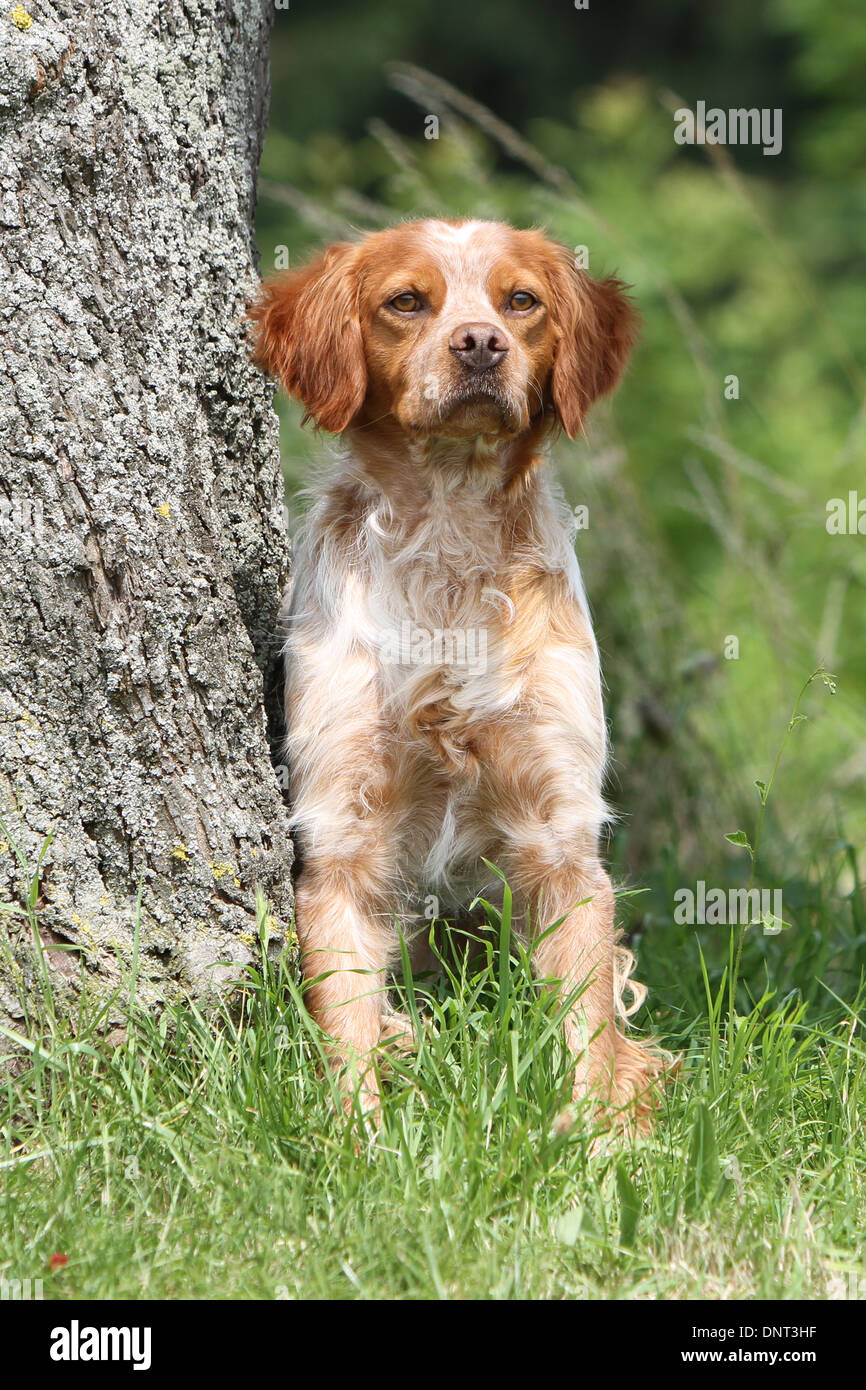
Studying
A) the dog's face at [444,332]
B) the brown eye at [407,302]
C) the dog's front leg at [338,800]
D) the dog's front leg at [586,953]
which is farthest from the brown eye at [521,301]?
the dog's front leg at [586,953]

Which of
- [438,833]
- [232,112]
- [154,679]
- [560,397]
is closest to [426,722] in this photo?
[438,833]

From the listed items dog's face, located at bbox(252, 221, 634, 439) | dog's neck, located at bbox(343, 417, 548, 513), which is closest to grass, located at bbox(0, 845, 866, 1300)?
dog's neck, located at bbox(343, 417, 548, 513)

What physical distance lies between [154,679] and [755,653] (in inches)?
170

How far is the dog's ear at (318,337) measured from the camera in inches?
106

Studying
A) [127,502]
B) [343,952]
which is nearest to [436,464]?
[127,502]

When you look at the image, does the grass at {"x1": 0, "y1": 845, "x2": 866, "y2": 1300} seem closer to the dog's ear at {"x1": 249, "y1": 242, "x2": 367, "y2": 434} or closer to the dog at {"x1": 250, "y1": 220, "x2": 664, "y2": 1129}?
the dog at {"x1": 250, "y1": 220, "x2": 664, "y2": 1129}

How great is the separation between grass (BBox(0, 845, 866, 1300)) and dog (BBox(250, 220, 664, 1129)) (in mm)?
223

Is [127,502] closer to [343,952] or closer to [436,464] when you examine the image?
[436,464]

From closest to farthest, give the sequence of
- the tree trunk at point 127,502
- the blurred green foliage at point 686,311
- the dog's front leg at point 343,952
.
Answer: the tree trunk at point 127,502, the dog's front leg at point 343,952, the blurred green foliage at point 686,311

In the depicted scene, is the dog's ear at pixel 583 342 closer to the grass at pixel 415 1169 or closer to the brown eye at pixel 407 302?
the brown eye at pixel 407 302

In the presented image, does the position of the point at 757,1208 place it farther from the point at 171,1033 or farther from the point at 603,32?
the point at 603,32

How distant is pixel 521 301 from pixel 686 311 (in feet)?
6.84

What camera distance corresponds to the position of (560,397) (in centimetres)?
287

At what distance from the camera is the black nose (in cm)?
261
